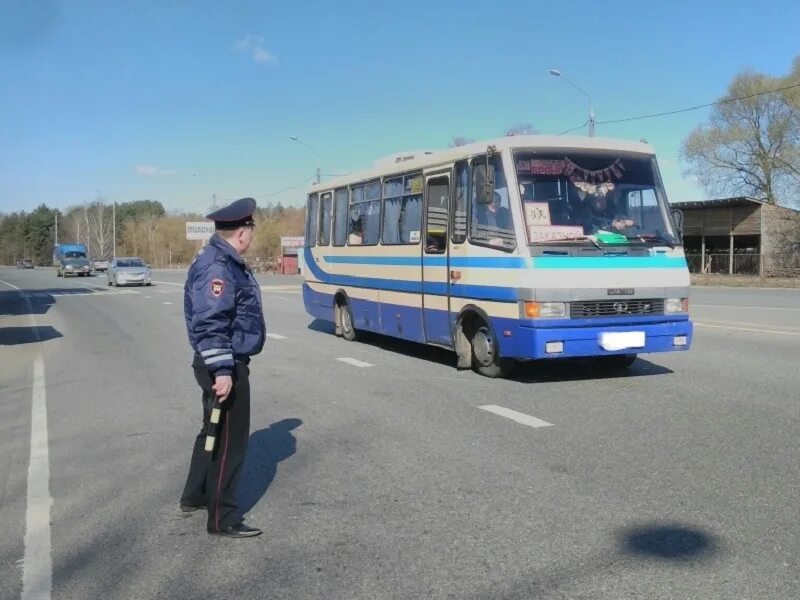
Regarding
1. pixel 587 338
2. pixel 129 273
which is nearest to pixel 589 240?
pixel 587 338

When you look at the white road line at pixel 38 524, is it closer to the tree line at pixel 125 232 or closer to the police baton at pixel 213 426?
the police baton at pixel 213 426

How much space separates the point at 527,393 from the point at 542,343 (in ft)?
1.87

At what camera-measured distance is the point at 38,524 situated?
15.1 feet

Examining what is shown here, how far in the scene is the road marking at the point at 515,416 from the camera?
6879 mm

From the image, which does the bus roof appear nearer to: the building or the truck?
the building

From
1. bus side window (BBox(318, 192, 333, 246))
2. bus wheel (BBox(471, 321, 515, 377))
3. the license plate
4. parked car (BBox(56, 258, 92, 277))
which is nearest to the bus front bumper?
the license plate

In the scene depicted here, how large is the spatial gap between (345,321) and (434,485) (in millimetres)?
8777

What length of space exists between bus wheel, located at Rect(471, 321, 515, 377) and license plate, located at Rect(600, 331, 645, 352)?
A: 4.04 feet

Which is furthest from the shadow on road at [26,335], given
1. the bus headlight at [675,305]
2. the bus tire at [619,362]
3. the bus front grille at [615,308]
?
the bus headlight at [675,305]

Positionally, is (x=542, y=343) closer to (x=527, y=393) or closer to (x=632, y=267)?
(x=527, y=393)

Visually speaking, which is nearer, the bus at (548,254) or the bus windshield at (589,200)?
the bus at (548,254)

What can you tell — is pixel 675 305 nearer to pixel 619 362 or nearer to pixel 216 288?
pixel 619 362

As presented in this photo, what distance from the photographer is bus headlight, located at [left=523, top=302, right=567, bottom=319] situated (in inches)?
326

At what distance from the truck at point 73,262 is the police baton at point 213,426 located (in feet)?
208
